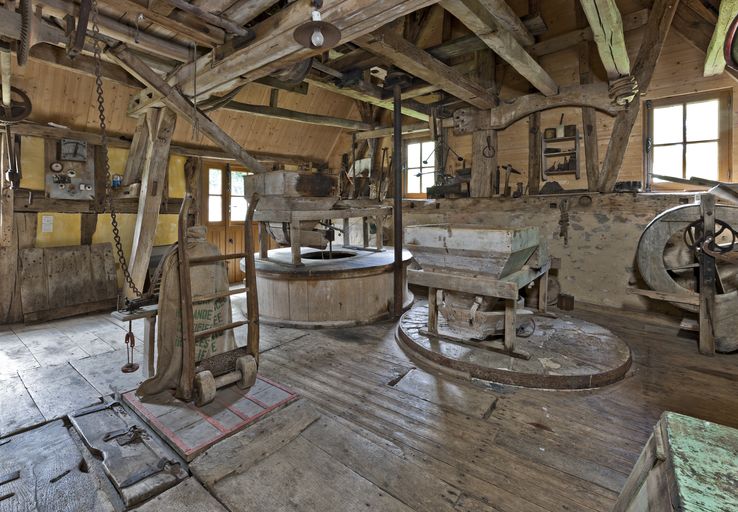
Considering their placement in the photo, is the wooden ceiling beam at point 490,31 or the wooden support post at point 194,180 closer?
the wooden ceiling beam at point 490,31

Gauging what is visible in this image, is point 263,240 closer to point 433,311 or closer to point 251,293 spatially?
point 251,293

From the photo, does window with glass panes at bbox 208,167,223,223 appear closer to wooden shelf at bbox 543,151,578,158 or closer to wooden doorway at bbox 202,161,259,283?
wooden doorway at bbox 202,161,259,283

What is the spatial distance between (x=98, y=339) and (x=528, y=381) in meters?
4.37

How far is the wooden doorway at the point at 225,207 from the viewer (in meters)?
7.08

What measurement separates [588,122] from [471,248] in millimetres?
3185

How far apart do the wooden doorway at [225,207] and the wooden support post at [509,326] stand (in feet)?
17.9

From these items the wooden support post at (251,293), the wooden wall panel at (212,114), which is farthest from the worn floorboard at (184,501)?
the wooden wall panel at (212,114)

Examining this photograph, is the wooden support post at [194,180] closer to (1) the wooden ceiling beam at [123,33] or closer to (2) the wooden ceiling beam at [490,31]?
(1) the wooden ceiling beam at [123,33]

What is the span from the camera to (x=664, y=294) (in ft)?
11.8

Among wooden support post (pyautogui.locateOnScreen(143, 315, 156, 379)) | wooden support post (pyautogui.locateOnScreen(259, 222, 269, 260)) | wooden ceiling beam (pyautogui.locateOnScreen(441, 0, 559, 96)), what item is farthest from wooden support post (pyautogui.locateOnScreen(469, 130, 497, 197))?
wooden support post (pyautogui.locateOnScreen(143, 315, 156, 379))

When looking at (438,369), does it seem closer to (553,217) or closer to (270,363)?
(270,363)

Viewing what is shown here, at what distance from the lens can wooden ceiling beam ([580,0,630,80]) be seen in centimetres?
284

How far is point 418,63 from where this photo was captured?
3.75m

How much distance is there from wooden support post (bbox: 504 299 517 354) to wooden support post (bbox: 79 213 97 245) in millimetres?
5814
